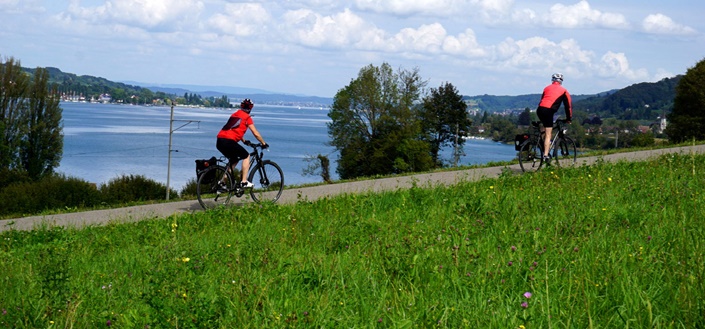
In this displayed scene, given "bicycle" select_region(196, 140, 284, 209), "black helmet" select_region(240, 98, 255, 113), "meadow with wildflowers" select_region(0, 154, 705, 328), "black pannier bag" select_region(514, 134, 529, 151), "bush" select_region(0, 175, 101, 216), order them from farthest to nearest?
"bush" select_region(0, 175, 101, 216) → "black pannier bag" select_region(514, 134, 529, 151) → "bicycle" select_region(196, 140, 284, 209) → "black helmet" select_region(240, 98, 255, 113) → "meadow with wildflowers" select_region(0, 154, 705, 328)

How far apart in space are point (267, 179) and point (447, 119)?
66.2m

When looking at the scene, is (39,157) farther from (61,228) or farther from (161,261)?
(161,261)

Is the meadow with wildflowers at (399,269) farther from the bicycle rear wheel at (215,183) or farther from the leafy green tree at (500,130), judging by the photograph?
the leafy green tree at (500,130)

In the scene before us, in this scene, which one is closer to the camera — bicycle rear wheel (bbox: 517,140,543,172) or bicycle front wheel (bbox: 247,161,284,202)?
bicycle front wheel (bbox: 247,161,284,202)

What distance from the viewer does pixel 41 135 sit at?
80.2m

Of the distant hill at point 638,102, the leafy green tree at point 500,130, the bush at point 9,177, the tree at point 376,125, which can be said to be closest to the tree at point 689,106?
the tree at point 376,125

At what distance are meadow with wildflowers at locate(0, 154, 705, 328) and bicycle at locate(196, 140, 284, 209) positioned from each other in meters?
2.61

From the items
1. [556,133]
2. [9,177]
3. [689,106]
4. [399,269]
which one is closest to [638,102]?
[689,106]

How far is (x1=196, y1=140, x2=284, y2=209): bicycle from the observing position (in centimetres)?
1291

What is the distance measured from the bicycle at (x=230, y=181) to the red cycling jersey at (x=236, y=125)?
25cm

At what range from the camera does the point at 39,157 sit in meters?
79.8

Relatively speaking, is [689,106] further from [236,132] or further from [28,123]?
[28,123]

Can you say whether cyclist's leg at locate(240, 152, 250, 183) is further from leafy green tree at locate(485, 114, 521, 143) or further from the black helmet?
leafy green tree at locate(485, 114, 521, 143)

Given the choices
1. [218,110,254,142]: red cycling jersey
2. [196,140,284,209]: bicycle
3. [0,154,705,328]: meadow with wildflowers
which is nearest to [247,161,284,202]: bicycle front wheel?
[196,140,284,209]: bicycle
